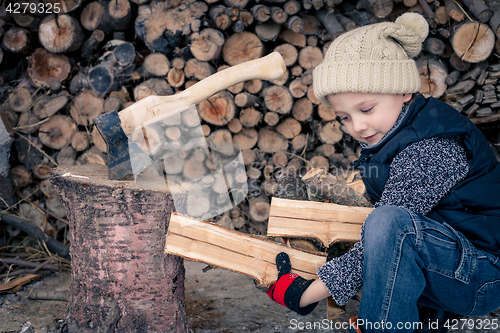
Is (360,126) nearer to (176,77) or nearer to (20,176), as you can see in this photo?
(176,77)

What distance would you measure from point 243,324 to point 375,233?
92 cm

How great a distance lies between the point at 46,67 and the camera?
260cm

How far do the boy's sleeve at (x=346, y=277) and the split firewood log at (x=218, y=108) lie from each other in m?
1.54

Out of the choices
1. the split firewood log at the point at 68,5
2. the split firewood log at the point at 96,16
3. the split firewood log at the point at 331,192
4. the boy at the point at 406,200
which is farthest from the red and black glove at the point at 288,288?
the split firewood log at the point at 68,5

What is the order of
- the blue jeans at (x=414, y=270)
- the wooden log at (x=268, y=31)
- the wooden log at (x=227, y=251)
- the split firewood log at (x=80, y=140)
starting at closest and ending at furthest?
the blue jeans at (x=414, y=270) → the wooden log at (x=227, y=251) → the wooden log at (x=268, y=31) → the split firewood log at (x=80, y=140)

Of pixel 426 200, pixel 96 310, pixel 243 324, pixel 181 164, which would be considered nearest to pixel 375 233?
pixel 426 200

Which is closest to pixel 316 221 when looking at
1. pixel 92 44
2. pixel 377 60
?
pixel 377 60

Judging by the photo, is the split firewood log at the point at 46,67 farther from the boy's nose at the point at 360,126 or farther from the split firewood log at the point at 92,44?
the boy's nose at the point at 360,126

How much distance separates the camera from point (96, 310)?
1462 mm

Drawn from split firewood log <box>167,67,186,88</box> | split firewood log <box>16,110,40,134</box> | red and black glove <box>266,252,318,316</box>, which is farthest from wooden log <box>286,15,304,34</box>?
split firewood log <box>16,110,40,134</box>

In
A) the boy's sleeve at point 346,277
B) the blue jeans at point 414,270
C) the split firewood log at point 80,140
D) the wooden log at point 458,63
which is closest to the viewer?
the blue jeans at point 414,270

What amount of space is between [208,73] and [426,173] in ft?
5.70

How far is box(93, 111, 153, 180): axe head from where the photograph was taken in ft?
4.71

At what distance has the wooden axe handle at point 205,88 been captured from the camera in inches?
59.3
